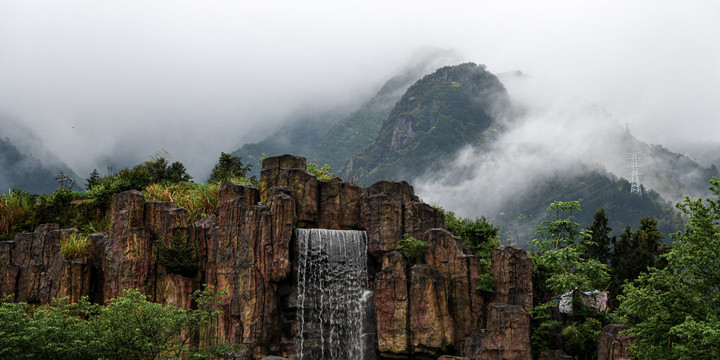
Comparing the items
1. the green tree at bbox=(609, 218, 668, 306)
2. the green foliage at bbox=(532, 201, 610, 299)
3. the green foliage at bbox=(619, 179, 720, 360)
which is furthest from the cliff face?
the green tree at bbox=(609, 218, 668, 306)

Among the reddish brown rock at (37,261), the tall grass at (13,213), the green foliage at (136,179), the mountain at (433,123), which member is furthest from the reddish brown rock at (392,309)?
the mountain at (433,123)

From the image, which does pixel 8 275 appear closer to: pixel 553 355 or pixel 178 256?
pixel 178 256

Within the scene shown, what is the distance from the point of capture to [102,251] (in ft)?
78.3

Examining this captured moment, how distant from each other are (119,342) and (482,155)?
6082 inches

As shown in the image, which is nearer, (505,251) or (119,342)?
(119,342)

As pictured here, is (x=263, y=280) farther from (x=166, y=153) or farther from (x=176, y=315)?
(x=166, y=153)

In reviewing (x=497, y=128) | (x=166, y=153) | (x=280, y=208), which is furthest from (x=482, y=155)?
(x=280, y=208)

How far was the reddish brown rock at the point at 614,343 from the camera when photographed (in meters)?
17.7

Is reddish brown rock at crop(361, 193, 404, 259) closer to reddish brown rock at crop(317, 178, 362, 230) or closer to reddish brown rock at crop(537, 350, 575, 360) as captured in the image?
reddish brown rock at crop(317, 178, 362, 230)

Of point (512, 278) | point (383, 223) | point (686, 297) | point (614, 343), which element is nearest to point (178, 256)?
point (383, 223)

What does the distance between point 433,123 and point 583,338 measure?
155 metres

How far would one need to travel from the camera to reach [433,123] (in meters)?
171

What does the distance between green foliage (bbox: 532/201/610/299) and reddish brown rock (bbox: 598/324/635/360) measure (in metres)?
2.48

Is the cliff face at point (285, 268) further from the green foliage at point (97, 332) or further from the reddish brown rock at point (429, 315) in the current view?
the green foliage at point (97, 332)
